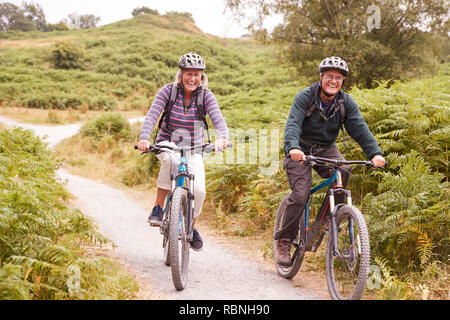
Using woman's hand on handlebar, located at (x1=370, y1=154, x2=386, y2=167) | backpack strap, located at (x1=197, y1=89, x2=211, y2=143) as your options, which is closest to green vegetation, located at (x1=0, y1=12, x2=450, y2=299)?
woman's hand on handlebar, located at (x1=370, y1=154, x2=386, y2=167)

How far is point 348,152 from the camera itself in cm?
613

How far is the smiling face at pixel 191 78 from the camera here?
476 centimetres

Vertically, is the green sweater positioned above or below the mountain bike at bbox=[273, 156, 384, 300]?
above

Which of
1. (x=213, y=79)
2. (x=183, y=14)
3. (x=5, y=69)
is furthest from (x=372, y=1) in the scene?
(x=183, y=14)

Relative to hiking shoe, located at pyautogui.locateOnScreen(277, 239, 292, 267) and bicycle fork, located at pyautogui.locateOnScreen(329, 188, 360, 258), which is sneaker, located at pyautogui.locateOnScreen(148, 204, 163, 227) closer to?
hiking shoe, located at pyautogui.locateOnScreen(277, 239, 292, 267)

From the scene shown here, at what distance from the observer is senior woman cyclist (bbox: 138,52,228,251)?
15.4 ft

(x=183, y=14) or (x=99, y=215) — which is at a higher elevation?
(x=183, y=14)

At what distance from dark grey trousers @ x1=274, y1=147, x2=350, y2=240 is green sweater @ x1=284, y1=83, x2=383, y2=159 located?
0.17 metres

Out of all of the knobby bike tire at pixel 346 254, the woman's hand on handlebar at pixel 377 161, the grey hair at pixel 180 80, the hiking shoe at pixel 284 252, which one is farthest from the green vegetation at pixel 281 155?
the grey hair at pixel 180 80

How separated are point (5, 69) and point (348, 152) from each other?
114 feet

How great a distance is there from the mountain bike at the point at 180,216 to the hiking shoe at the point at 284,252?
113 centimetres

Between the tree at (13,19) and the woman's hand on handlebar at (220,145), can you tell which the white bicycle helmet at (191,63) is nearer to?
the woman's hand on handlebar at (220,145)
